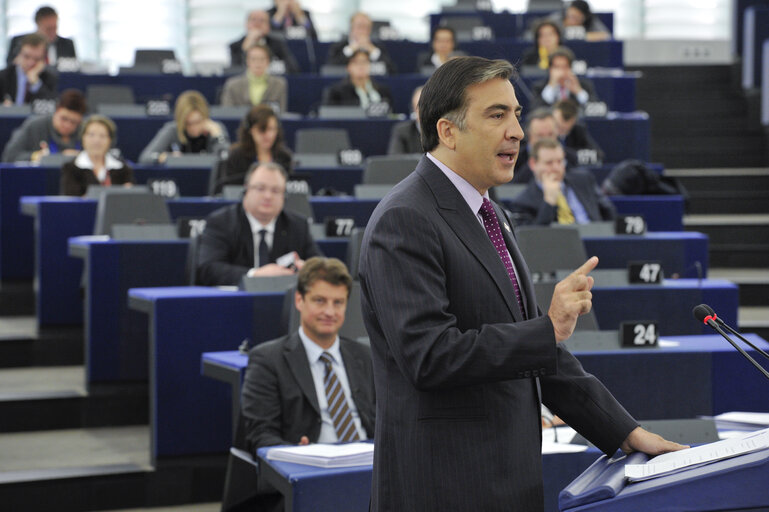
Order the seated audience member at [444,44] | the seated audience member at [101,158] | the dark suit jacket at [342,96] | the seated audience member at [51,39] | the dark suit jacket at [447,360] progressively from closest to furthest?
the dark suit jacket at [447,360] < the seated audience member at [101,158] < the dark suit jacket at [342,96] < the seated audience member at [444,44] < the seated audience member at [51,39]

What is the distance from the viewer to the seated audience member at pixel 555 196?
559 centimetres

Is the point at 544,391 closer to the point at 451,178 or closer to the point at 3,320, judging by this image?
the point at 451,178

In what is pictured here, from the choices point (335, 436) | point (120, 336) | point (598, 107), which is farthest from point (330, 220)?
point (598, 107)

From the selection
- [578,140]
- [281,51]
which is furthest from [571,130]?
[281,51]

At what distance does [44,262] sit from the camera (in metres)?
5.16

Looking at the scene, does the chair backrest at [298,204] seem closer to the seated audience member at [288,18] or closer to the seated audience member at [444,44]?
the seated audience member at [444,44]

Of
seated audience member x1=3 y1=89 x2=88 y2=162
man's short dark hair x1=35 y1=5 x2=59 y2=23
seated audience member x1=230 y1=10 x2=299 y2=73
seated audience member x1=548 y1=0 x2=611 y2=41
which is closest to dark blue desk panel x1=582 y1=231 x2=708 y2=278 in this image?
seated audience member x1=3 y1=89 x2=88 y2=162

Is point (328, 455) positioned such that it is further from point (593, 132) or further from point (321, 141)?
point (593, 132)

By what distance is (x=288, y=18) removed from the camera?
34.6ft

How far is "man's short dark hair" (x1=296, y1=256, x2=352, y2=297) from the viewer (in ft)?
11.4

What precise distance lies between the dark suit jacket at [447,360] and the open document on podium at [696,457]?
0.48 ft

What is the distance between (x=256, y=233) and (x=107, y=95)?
3.74 m

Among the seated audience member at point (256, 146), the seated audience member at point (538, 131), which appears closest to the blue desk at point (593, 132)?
the seated audience member at point (538, 131)

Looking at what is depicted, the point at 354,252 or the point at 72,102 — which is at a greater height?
the point at 72,102
